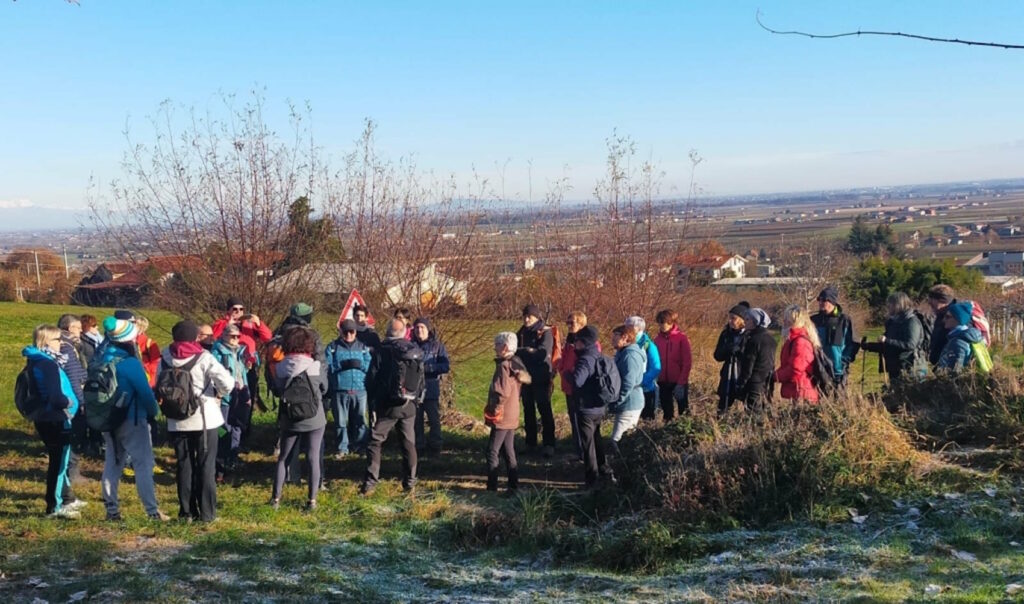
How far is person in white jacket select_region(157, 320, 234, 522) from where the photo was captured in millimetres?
7027

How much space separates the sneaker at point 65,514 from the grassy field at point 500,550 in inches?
5.0

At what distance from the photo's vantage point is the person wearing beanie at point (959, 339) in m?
9.46

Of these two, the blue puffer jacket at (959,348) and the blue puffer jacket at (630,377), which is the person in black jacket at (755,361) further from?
the blue puffer jacket at (959,348)

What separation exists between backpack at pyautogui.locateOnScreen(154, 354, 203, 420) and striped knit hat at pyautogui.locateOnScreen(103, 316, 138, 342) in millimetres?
435

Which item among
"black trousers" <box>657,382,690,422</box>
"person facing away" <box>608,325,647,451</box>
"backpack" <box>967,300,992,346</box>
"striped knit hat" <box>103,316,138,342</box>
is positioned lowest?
"black trousers" <box>657,382,690,422</box>

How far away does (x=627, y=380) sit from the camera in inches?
339

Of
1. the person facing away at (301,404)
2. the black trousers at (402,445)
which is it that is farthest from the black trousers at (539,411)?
the person facing away at (301,404)

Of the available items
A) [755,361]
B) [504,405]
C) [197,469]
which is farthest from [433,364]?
[755,361]

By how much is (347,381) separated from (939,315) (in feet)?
22.2

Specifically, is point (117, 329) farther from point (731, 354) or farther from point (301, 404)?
point (731, 354)

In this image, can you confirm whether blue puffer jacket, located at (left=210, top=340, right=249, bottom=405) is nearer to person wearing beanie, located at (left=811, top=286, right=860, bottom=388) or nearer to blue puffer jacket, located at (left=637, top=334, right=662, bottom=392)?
blue puffer jacket, located at (left=637, top=334, right=662, bottom=392)

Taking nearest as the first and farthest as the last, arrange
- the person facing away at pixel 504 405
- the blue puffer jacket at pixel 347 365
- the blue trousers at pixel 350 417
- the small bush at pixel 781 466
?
the small bush at pixel 781 466, the person facing away at pixel 504 405, the blue puffer jacket at pixel 347 365, the blue trousers at pixel 350 417

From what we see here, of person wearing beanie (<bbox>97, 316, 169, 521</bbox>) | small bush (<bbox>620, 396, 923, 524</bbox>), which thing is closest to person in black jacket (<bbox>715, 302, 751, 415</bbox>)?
small bush (<bbox>620, 396, 923, 524</bbox>)

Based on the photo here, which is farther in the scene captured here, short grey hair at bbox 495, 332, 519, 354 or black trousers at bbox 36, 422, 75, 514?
short grey hair at bbox 495, 332, 519, 354
